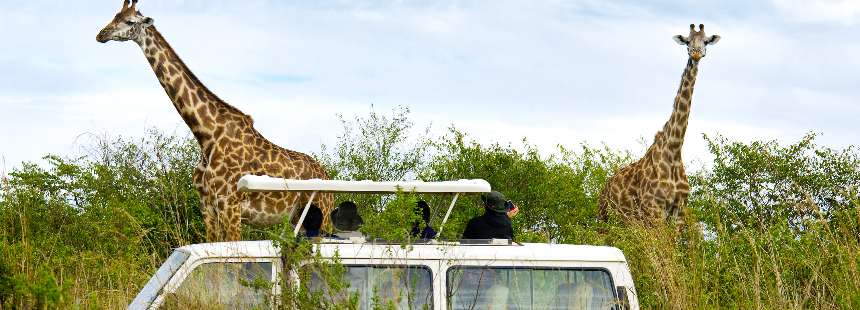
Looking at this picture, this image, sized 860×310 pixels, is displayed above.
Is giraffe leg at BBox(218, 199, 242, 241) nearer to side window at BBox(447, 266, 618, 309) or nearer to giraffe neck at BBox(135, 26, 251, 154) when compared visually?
giraffe neck at BBox(135, 26, 251, 154)

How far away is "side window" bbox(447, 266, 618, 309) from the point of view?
853 cm

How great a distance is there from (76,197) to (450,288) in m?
14.6

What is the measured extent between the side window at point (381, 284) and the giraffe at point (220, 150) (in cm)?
617

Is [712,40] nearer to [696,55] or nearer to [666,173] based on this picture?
[696,55]

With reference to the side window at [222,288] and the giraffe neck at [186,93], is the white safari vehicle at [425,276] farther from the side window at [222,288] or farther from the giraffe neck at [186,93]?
the giraffe neck at [186,93]

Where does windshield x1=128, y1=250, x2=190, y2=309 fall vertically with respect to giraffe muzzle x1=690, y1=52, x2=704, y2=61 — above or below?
below

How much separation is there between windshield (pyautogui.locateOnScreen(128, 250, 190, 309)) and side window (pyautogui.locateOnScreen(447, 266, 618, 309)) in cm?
176

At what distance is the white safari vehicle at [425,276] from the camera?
8.45 metres

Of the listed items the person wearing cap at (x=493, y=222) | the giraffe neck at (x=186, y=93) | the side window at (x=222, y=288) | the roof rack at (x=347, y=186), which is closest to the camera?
the side window at (x=222, y=288)

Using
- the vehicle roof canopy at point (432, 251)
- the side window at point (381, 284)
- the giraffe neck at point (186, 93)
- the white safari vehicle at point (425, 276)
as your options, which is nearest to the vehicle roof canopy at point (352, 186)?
the white safari vehicle at point (425, 276)

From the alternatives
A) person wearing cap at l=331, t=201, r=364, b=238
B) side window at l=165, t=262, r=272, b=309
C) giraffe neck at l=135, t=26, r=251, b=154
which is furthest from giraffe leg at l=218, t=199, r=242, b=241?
side window at l=165, t=262, r=272, b=309

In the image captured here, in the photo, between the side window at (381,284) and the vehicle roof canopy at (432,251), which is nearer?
the side window at (381,284)

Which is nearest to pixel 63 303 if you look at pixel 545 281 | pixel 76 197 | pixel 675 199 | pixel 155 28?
pixel 545 281

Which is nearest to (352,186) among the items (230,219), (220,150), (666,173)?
(230,219)
